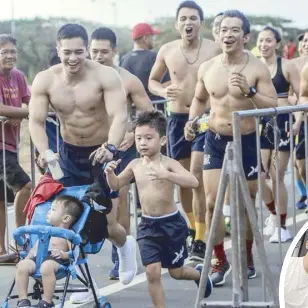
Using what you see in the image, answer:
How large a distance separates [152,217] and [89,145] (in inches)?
42.3

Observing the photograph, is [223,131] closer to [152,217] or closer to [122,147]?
[122,147]

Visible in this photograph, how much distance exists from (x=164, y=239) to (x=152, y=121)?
0.82 metres

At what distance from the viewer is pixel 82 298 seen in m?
8.55

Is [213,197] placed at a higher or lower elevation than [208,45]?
lower

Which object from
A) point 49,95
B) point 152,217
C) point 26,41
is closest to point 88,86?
point 49,95

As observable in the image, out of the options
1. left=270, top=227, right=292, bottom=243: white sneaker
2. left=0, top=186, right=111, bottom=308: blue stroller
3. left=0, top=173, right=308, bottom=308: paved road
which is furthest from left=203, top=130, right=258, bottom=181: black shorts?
left=0, top=186, right=111, bottom=308: blue stroller

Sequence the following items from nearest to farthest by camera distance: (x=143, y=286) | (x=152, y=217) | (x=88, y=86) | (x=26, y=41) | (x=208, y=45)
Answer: (x=152, y=217), (x=88, y=86), (x=143, y=286), (x=208, y=45), (x=26, y=41)

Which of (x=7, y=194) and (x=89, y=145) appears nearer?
(x=89, y=145)

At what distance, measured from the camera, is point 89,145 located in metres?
8.72

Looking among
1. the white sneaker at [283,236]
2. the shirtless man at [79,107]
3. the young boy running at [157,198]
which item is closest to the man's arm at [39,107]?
the shirtless man at [79,107]

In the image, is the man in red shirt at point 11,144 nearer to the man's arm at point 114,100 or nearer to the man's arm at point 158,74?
the man's arm at point 158,74

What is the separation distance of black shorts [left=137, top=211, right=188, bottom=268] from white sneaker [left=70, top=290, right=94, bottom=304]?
0.92 metres

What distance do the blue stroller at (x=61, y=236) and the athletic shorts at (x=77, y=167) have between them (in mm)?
761

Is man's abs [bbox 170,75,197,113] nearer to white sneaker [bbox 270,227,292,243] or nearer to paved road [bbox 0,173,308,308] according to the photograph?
white sneaker [bbox 270,227,292,243]
